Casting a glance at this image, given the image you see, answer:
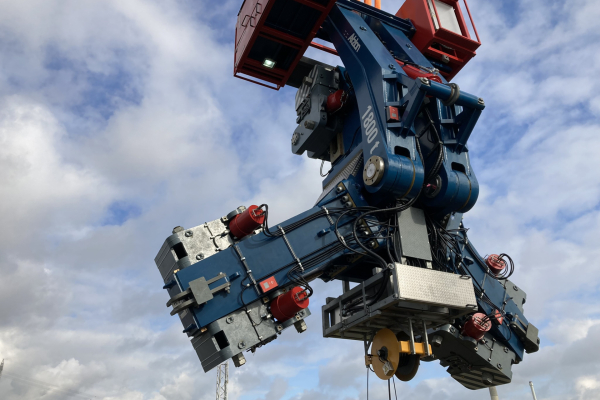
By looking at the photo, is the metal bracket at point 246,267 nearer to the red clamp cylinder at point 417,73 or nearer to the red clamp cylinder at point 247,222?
the red clamp cylinder at point 247,222

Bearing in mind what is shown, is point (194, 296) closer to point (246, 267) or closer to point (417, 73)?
point (246, 267)

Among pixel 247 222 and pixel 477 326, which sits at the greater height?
pixel 247 222

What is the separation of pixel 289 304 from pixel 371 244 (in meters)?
1.96

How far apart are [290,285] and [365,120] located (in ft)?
12.0

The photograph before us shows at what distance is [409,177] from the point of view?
31.2 feet

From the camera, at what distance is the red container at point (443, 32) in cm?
1333

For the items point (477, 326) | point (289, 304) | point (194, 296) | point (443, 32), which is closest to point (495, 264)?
point (477, 326)

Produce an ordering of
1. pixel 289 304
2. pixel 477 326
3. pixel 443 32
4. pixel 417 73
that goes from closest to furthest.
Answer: pixel 289 304
pixel 417 73
pixel 477 326
pixel 443 32

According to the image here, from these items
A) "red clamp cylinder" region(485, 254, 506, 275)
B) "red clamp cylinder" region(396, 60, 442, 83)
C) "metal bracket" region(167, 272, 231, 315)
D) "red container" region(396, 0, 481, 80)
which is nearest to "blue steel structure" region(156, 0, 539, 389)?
"metal bracket" region(167, 272, 231, 315)

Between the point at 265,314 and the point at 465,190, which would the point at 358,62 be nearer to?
the point at 465,190

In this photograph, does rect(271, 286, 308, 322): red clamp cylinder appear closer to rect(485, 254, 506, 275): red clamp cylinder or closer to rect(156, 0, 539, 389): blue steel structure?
rect(156, 0, 539, 389): blue steel structure

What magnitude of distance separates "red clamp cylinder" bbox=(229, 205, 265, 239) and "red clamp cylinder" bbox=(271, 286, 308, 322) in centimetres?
148

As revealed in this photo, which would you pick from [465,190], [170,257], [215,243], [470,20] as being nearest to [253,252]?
[215,243]

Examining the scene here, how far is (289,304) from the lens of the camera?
9312 mm
